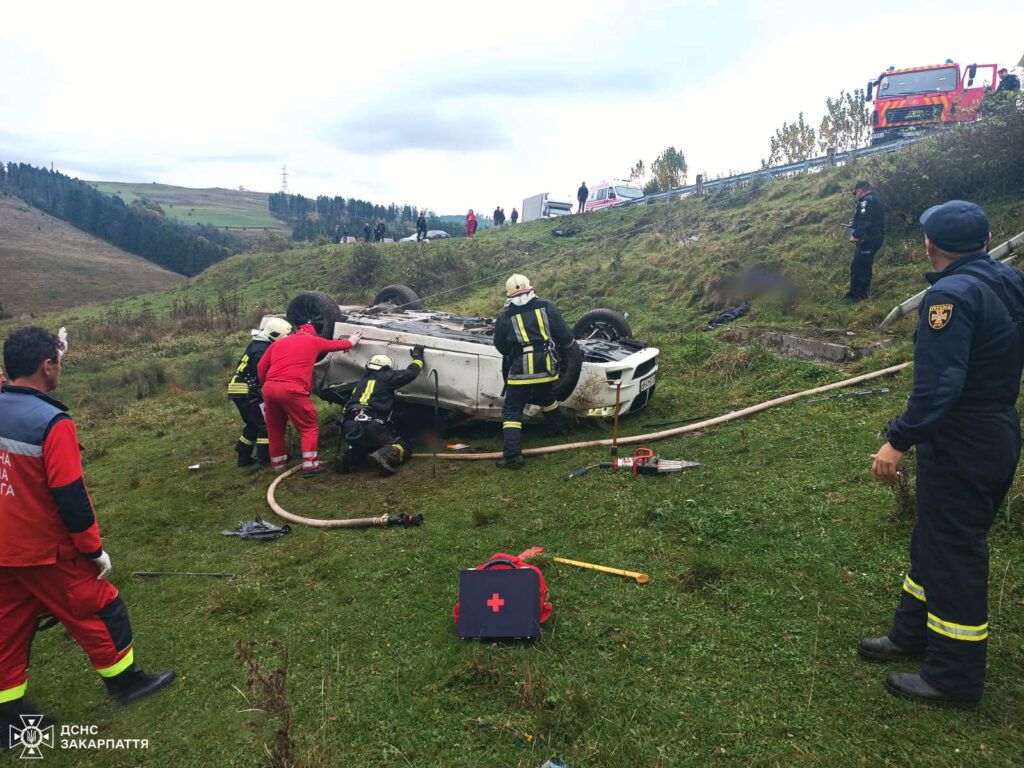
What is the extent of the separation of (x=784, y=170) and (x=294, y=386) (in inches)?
643

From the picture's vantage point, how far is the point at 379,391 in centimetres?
606

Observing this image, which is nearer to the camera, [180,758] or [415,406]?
[180,758]

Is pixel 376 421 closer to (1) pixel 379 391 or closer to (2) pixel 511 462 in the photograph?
(1) pixel 379 391

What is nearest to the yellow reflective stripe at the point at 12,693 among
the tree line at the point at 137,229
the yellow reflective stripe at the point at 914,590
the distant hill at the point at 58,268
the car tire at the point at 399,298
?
the yellow reflective stripe at the point at 914,590

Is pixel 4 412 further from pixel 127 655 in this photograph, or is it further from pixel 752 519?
pixel 752 519

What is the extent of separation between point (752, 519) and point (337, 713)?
265 cm

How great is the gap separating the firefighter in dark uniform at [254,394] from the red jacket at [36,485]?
13.4ft

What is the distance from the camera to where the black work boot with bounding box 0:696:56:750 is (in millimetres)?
2461

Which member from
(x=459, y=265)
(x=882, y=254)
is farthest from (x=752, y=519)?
(x=459, y=265)

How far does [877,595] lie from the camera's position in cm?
285

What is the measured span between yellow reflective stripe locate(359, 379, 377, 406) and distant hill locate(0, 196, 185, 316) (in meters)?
32.9

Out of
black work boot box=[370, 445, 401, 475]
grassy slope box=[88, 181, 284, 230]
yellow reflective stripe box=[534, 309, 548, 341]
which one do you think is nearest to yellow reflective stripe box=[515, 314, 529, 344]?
yellow reflective stripe box=[534, 309, 548, 341]

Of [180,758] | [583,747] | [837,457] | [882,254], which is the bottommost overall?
[180,758]

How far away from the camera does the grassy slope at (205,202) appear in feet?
306
